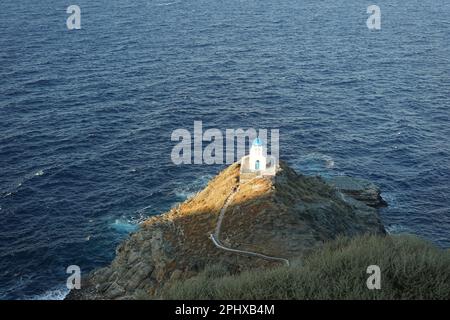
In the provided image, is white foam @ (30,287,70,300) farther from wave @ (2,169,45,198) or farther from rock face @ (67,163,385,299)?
wave @ (2,169,45,198)

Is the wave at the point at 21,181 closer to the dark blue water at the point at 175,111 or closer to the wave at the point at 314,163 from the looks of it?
the dark blue water at the point at 175,111

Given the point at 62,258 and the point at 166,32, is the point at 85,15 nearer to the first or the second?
the point at 166,32

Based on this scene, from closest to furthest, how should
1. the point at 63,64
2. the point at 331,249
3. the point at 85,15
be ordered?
the point at 331,249 → the point at 63,64 → the point at 85,15

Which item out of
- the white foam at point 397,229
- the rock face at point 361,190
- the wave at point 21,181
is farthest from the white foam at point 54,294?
the white foam at point 397,229

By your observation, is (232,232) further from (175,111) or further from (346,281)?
(175,111)

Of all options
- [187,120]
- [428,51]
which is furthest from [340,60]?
[187,120]
